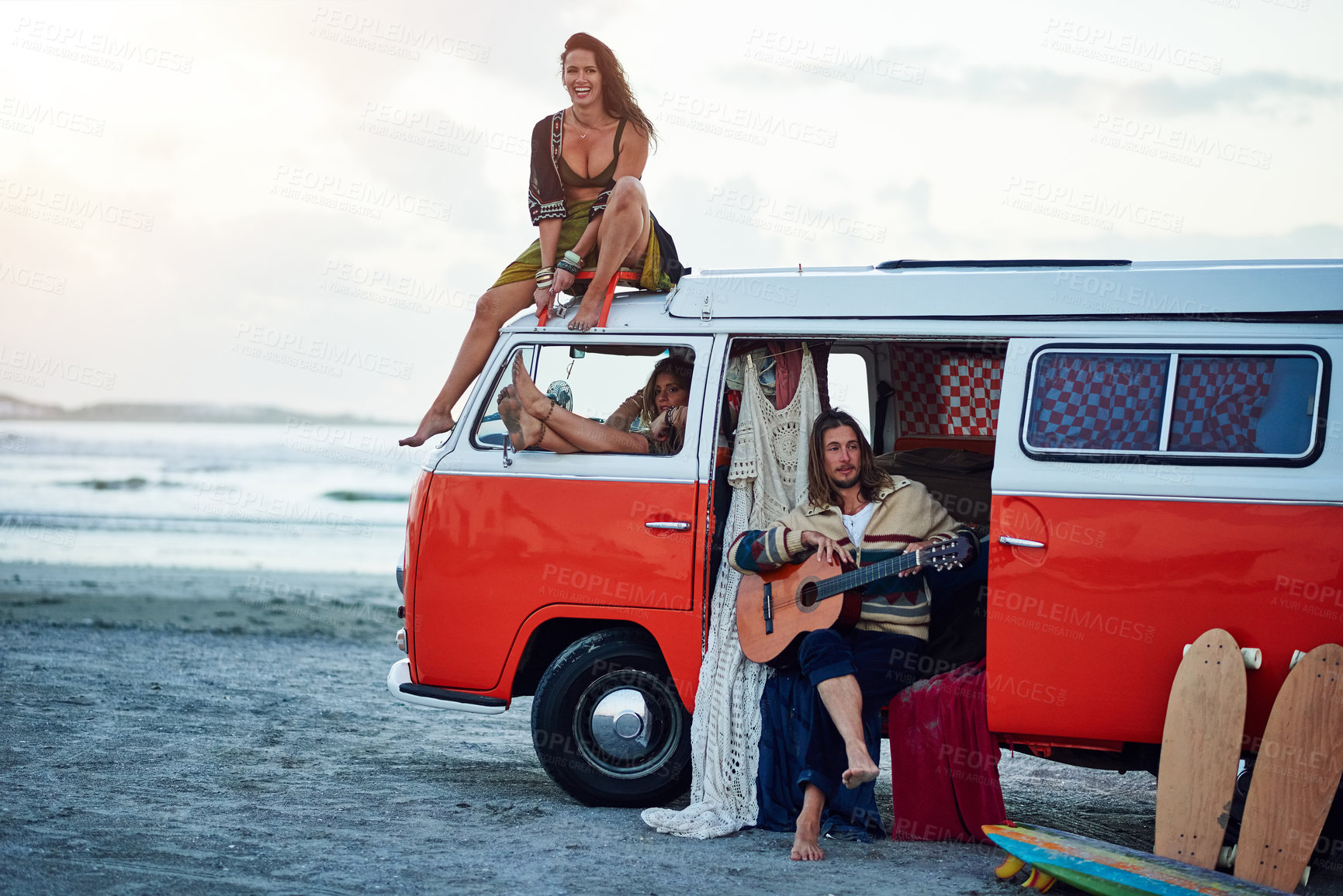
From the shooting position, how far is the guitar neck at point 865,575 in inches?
206

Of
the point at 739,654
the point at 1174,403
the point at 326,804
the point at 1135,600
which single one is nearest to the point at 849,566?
the point at 739,654

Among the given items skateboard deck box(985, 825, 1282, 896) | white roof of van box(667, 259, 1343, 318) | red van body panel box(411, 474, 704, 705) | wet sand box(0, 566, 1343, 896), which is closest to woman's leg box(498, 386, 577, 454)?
red van body panel box(411, 474, 704, 705)

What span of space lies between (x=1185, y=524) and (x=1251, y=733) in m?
0.87

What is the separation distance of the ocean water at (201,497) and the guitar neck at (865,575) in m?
5.54

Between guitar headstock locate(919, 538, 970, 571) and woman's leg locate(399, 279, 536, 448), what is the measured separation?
246cm

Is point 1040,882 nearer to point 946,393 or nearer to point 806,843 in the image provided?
Answer: point 806,843

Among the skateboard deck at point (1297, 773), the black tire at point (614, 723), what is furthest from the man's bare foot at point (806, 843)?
the skateboard deck at point (1297, 773)

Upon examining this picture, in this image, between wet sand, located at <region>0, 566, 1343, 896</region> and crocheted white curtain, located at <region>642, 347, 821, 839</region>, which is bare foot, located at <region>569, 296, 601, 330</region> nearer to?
crocheted white curtain, located at <region>642, 347, 821, 839</region>

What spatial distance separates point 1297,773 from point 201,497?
83.3 feet

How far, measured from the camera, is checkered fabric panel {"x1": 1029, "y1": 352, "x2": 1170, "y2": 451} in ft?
16.9

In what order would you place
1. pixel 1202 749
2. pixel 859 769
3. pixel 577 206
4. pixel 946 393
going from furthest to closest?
pixel 946 393 < pixel 577 206 < pixel 859 769 < pixel 1202 749

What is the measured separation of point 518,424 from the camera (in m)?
5.97

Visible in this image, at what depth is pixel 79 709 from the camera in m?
7.93

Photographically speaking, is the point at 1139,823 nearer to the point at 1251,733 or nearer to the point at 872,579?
the point at 1251,733
